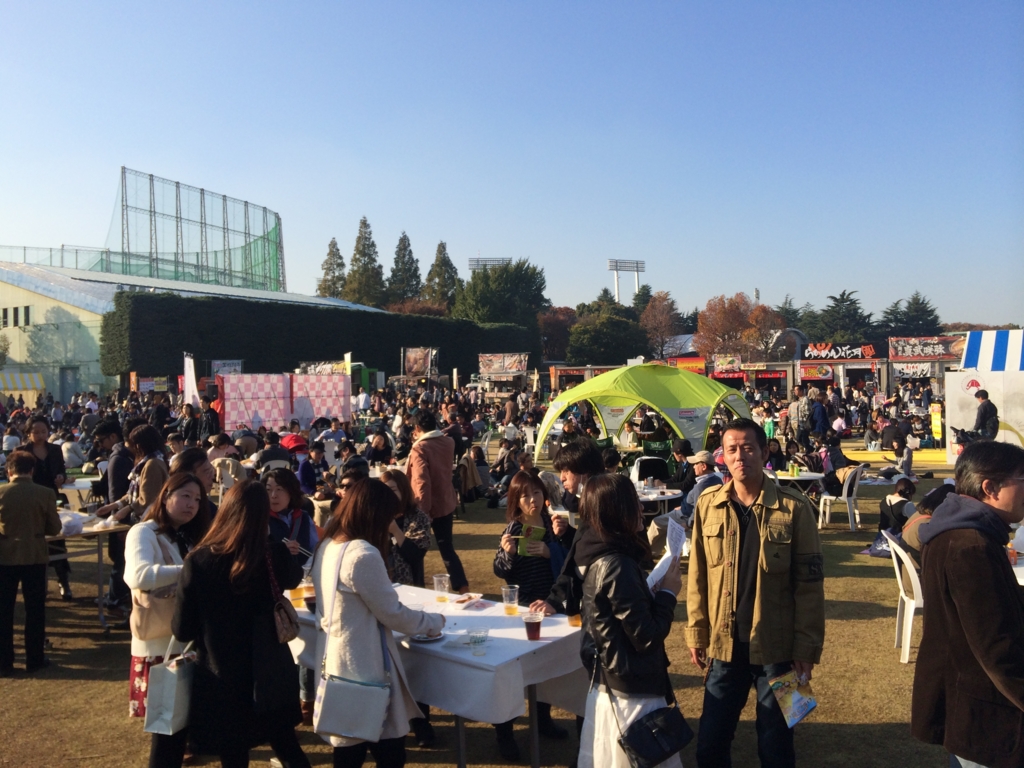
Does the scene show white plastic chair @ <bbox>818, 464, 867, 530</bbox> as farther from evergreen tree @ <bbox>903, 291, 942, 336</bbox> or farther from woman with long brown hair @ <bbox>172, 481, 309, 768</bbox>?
→ evergreen tree @ <bbox>903, 291, 942, 336</bbox>

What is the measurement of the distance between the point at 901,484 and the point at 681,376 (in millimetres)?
7995

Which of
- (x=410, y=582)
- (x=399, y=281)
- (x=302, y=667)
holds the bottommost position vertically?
(x=302, y=667)

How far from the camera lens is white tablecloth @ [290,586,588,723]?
3215mm

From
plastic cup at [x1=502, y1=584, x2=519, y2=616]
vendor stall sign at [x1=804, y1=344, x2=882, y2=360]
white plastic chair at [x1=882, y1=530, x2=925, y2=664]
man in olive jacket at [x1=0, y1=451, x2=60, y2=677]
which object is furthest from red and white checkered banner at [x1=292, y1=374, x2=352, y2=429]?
vendor stall sign at [x1=804, y1=344, x2=882, y2=360]

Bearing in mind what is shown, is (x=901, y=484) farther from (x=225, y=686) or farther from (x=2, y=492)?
(x=2, y=492)

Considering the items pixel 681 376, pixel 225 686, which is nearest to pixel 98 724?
pixel 225 686

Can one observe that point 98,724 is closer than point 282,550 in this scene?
No

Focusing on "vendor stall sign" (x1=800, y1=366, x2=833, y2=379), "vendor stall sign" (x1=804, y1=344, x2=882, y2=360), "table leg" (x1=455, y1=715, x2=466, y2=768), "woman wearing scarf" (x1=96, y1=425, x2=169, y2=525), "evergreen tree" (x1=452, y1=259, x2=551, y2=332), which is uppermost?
"evergreen tree" (x1=452, y1=259, x2=551, y2=332)

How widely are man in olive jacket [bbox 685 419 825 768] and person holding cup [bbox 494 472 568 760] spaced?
1095 mm

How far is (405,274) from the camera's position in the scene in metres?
76.5

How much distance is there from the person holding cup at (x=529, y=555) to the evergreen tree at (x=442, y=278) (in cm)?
7145

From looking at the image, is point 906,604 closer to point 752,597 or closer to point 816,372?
point 752,597

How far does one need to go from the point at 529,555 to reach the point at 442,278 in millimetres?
72771

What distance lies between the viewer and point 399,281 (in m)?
76.2
